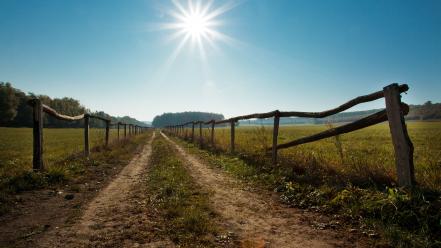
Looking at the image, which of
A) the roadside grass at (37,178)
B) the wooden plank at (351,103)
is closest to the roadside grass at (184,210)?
the roadside grass at (37,178)

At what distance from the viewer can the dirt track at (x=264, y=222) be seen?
3.77 metres

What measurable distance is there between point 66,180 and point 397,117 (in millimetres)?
7977

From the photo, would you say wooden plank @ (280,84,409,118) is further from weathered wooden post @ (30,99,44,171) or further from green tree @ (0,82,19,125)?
green tree @ (0,82,19,125)

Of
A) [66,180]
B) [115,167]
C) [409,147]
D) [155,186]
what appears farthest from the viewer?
[115,167]

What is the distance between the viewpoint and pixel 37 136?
789cm

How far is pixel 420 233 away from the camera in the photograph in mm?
3564

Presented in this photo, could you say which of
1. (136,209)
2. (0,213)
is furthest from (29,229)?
(136,209)

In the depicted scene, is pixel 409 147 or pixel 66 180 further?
pixel 66 180

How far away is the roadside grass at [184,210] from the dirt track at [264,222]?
31cm

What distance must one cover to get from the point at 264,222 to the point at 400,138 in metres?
2.79

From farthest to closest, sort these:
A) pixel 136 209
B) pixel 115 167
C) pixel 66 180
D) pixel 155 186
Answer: pixel 115 167
pixel 66 180
pixel 155 186
pixel 136 209

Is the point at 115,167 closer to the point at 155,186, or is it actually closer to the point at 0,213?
the point at 155,186

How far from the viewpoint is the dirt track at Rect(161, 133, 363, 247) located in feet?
12.4

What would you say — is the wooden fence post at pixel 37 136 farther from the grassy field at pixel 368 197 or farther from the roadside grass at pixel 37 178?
the grassy field at pixel 368 197
